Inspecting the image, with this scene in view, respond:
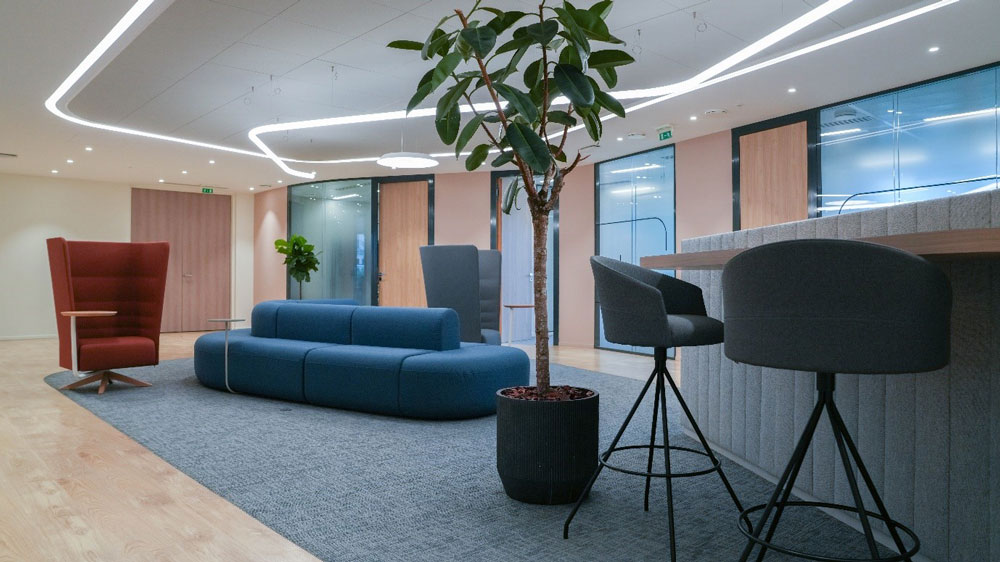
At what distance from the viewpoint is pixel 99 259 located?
570cm

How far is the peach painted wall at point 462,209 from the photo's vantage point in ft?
35.1

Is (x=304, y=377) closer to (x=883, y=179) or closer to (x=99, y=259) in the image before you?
(x=99, y=259)

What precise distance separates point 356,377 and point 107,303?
287cm

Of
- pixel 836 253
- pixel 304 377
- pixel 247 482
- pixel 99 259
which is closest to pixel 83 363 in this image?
pixel 99 259

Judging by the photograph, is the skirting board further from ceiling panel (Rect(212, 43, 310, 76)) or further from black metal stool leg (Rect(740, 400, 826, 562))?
ceiling panel (Rect(212, 43, 310, 76))

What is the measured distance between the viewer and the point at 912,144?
607 cm

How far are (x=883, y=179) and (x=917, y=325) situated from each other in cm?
586

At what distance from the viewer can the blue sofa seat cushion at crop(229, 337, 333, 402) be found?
480cm

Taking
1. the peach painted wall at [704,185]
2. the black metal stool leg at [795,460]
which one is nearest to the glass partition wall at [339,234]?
the peach painted wall at [704,185]

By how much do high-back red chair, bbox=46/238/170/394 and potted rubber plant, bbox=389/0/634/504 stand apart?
13.5 feet

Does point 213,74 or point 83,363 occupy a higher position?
point 213,74

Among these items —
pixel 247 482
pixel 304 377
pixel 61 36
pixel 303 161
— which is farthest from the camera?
pixel 303 161

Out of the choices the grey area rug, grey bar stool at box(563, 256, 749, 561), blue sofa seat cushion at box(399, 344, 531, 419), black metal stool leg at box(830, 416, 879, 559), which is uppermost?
grey bar stool at box(563, 256, 749, 561)

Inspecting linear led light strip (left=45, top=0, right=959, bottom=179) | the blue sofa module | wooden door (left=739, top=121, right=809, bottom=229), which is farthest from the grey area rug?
wooden door (left=739, top=121, right=809, bottom=229)
